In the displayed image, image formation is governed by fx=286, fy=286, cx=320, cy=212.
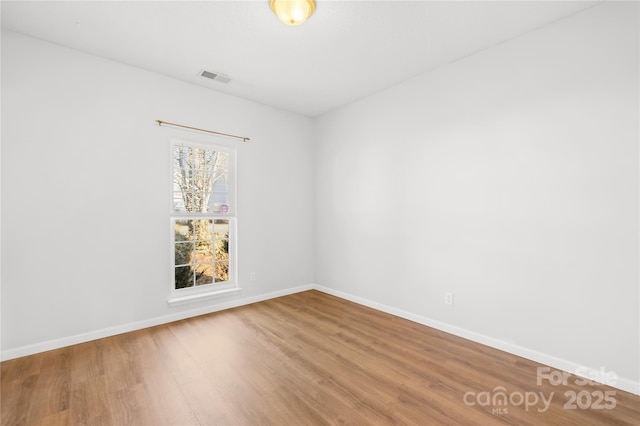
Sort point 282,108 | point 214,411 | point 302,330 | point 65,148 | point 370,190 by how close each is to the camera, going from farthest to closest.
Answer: point 282,108
point 370,190
point 302,330
point 65,148
point 214,411

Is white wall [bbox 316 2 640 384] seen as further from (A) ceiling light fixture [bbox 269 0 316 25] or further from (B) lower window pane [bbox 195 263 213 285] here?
(B) lower window pane [bbox 195 263 213 285]

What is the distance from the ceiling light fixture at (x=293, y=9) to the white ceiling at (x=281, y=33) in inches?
4.1

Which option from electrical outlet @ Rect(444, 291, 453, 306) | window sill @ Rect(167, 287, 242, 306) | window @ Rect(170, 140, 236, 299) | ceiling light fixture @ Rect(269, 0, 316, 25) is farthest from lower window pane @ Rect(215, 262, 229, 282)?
ceiling light fixture @ Rect(269, 0, 316, 25)

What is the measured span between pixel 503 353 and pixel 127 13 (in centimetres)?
434

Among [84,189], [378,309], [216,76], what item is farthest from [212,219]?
[378,309]

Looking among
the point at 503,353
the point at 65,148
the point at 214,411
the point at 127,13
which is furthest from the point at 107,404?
the point at 503,353

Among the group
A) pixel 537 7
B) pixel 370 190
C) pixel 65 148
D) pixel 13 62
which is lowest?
pixel 370 190

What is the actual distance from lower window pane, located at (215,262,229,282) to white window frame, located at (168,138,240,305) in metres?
0.05

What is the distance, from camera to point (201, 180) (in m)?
3.70

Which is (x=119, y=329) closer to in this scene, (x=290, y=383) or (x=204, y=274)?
(x=204, y=274)

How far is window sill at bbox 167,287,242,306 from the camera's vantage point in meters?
3.38

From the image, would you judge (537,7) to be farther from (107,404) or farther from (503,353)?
(107,404)

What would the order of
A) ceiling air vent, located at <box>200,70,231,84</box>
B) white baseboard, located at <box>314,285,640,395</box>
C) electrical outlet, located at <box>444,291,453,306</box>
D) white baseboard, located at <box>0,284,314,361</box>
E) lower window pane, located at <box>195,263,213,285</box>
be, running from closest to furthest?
white baseboard, located at <box>314,285,640,395</box>
white baseboard, located at <box>0,284,314,361</box>
electrical outlet, located at <box>444,291,453,306</box>
ceiling air vent, located at <box>200,70,231,84</box>
lower window pane, located at <box>195,263,213,285</box>

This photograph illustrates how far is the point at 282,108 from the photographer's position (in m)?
4.42
